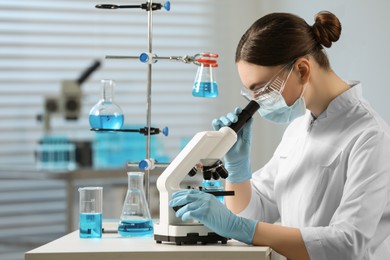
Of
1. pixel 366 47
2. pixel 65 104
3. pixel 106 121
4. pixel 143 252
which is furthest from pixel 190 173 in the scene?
pixel 65 104

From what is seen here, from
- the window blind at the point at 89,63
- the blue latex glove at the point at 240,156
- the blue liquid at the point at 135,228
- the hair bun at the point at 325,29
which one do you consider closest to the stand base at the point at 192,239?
the blue liquid at the point at 135,228

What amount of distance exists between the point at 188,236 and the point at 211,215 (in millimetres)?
76

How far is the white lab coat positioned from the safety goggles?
0.18 m

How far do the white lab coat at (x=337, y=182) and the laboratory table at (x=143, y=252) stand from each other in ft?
0.78

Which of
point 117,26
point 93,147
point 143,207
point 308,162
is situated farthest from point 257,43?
point 117,26

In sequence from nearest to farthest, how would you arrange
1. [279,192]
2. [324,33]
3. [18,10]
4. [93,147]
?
[324,33], [279,192], [93,147], [18,10]

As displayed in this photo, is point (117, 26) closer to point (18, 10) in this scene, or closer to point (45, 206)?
point (18, 10)

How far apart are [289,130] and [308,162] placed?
25cm

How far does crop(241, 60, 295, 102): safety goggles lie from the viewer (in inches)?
75.8

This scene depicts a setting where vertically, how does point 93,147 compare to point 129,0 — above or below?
below

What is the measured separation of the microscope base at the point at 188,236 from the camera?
1716mm

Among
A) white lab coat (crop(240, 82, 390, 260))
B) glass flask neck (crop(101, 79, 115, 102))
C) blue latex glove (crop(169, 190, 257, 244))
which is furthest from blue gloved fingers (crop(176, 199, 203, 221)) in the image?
glass flask neck (crop(101, 79, 115, 102))

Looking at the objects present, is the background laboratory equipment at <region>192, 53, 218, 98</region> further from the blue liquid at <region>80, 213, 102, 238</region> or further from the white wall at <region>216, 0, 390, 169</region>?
the white wall at <region>216, 0, 390, 169</region>

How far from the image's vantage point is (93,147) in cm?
386
